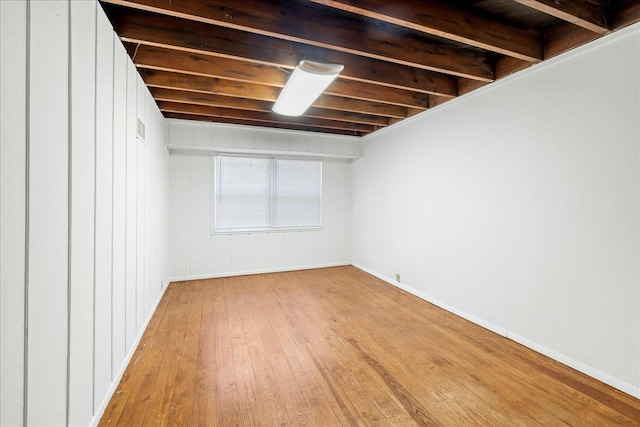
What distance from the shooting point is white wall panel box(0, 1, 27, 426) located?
89 cm

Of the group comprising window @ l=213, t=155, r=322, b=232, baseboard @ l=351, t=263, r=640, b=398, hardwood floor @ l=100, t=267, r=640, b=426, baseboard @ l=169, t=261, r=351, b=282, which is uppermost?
window @ l=213, t=155, r=322, b=232

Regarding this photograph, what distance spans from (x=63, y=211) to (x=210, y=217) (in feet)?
11.3

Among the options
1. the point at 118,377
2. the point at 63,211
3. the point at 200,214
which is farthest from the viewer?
the point at 200,214

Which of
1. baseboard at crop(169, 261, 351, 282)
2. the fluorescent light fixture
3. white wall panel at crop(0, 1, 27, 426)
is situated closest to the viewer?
white wall panel at crop(0, 1, 27, 426)

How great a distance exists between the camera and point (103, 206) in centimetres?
170

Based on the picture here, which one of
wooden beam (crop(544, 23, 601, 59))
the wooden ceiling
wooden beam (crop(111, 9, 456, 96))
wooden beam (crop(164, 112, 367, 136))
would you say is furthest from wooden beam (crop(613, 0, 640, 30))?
wooden beam (crop(164, 112, 367, 136))

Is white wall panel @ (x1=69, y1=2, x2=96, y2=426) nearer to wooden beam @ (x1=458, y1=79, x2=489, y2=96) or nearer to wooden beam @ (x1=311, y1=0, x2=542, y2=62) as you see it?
wooden beam @ (x1=311, y1=0, x2=542, y2=62)

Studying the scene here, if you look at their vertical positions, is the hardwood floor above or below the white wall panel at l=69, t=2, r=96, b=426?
below

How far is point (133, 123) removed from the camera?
2.33 metres

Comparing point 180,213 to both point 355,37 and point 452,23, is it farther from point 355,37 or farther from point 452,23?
point 452,23

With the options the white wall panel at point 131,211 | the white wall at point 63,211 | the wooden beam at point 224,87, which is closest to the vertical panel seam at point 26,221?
the white wall at point 63,211

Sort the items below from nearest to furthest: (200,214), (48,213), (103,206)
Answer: (48,213) < (103,206) < (200,214)

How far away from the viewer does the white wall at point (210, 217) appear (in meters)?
4.40

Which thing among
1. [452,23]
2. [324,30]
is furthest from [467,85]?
[324,30]
